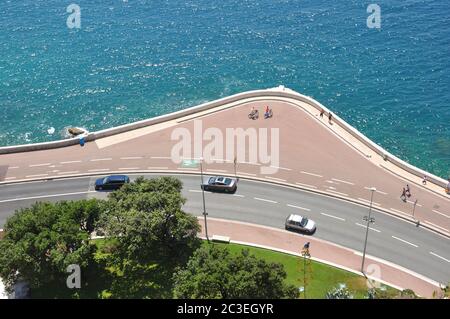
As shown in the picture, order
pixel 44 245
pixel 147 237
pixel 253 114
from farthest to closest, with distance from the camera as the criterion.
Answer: pixel 253 114 < pixel 147 237 < pixel 44 245

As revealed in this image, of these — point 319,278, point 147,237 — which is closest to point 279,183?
point 319,278

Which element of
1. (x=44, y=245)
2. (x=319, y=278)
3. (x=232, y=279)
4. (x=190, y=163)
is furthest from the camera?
(x=190, y=163)

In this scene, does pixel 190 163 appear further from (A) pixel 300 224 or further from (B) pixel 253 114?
(A) pixel 300 224

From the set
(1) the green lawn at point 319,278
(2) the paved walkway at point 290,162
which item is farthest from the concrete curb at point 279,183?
(1) the green lawn at point 319,278

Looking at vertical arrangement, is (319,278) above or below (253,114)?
below

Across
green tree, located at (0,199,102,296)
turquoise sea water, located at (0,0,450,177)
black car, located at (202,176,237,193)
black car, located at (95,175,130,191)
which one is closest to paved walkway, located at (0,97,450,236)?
black car, located at (202,176,237,193)

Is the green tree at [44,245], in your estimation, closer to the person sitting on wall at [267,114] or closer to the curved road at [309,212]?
the curved road at [309,212]
